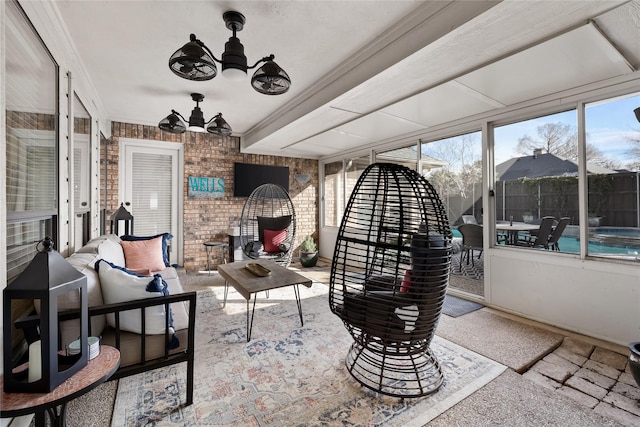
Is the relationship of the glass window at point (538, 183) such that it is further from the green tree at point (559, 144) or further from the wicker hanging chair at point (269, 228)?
the wicker hanging chair at point (269, 228)

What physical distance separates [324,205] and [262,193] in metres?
1.47

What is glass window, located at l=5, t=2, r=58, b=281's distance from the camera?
4.98 ft

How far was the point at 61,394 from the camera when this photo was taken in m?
1.08

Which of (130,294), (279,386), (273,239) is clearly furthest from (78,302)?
(273,239)

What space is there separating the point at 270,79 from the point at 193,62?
554 mm

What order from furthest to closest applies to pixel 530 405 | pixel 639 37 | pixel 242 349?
pixel 242 349, pixel 639 37, pixel 530 405

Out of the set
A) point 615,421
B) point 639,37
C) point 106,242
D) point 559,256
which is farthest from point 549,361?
point 106,242

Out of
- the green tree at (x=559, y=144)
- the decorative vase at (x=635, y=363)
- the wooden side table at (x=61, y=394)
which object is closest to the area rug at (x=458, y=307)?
the decorative vase at (x=635, y=363)

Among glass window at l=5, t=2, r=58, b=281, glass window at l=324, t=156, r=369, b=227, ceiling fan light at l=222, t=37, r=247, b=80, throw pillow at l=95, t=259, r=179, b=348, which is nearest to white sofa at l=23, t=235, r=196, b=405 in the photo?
throw pillow at l=95, t=259, r=179, b=348

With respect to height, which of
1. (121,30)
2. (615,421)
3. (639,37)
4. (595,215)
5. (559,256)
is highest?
(121,30)

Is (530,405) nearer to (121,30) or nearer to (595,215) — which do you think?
(595,215)

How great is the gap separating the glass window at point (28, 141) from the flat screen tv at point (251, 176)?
3374mm

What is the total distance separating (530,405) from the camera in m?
1.80

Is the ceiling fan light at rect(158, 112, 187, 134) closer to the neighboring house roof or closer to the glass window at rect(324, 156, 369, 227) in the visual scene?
the glass window at rect(324, 156, 369, 227)
